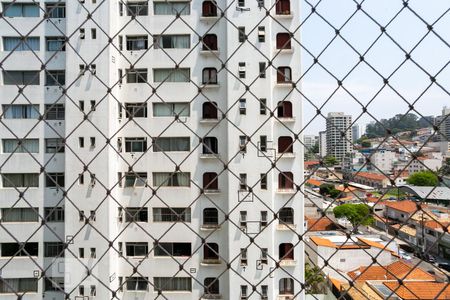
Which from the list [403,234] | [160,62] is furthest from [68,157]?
[403,234]

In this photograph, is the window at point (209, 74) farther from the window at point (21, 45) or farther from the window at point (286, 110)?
the window at point (21, 45)

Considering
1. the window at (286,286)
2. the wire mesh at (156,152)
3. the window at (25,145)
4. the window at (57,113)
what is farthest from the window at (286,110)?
the window at (25,145)

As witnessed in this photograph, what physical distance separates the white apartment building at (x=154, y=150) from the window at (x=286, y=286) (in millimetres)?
24

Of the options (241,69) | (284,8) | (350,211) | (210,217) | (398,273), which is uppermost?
(284,8)

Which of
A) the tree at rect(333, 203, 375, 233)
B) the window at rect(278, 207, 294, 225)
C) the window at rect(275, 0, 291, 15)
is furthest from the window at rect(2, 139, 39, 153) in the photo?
the tree at rect(333, 203, 375, 233)

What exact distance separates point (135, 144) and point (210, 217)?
1.22 m

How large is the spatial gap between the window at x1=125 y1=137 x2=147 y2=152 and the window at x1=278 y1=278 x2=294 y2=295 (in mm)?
2212

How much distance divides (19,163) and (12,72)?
105 centimetres

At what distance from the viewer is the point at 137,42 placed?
4164mm

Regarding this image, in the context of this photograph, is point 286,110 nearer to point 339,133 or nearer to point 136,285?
→ point 136,285

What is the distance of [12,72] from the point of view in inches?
160

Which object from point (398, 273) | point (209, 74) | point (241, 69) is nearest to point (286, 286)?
point (398, 273)

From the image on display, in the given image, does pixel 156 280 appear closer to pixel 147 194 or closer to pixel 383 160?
pixel 147 194

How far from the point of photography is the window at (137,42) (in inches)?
164
